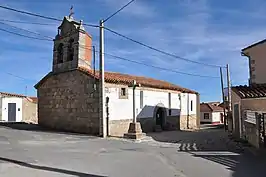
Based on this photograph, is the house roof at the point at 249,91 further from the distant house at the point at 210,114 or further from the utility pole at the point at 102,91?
the distant house at the point at 210,114

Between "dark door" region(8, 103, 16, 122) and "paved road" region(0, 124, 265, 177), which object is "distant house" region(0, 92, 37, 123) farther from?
"paved road" region(0, 124, 265, 177)

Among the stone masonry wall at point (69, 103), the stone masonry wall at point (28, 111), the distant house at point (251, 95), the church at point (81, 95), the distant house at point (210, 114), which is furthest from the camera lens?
the distant house at point (210, 114)

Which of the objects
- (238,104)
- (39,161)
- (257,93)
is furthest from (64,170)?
(238,104)

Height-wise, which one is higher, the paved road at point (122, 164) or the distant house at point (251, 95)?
the distant house at point (251, 95)

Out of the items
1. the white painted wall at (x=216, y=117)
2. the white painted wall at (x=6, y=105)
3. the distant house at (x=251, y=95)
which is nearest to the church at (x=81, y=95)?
the distant house at (x=251, y=95)

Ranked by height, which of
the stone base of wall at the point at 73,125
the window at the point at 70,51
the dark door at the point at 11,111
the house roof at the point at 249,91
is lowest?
the stone base of wall at the point at 73,125

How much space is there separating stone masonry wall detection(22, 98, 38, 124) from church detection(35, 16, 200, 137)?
45.0 feet

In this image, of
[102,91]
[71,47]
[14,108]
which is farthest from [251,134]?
[14,108]

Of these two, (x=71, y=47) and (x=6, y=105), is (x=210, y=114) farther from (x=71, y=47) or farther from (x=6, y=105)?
(x=71, y=47)

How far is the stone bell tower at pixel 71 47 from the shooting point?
22.1 metres

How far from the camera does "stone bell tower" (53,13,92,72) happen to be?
2211cm

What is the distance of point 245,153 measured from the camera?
39.2ft

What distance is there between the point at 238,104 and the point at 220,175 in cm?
1023

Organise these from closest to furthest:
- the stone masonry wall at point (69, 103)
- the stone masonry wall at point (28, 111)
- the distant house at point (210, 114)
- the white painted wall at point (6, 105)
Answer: the stone masonry wall at point (69, 103)
the white painted wall at point (6, 105)
the stone masonry wall at point (28, 111)
the distant house at point (210, 114)
